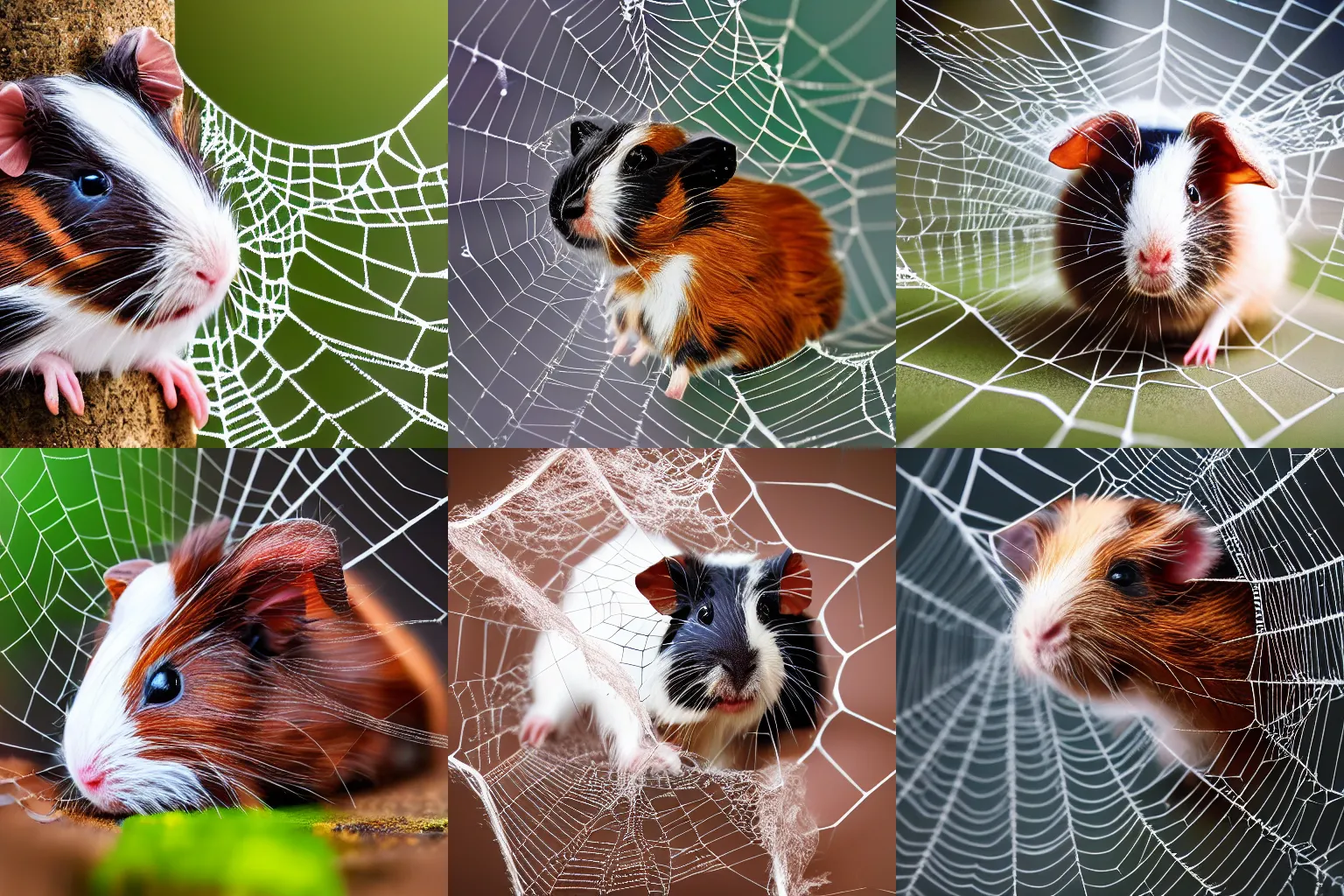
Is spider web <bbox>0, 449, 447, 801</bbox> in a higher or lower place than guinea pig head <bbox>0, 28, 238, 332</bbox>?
lower

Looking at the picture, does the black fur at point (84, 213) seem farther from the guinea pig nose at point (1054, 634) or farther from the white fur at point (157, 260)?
the guinea pig nose at point (1054, 634)

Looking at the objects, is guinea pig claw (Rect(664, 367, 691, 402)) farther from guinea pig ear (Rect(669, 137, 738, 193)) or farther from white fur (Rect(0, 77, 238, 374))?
white fur (Rect(0, 77, 238, 374))

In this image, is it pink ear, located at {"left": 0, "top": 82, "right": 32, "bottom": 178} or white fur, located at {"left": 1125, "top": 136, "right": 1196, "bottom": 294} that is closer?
pink ear, located at {"left": 0, "top": 82, "right": 32, "bottom": 178}

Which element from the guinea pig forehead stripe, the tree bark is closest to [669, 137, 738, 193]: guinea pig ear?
the guinea pig forehead stripe

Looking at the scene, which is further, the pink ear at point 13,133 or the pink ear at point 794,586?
the pink ear at point 794,586

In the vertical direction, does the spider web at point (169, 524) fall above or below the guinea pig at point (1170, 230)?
below

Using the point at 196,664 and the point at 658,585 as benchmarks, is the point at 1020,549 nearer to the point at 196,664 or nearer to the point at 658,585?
the point at 658,585

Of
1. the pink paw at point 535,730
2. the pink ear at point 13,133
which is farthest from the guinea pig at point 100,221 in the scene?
the pink paw at point 535,730
